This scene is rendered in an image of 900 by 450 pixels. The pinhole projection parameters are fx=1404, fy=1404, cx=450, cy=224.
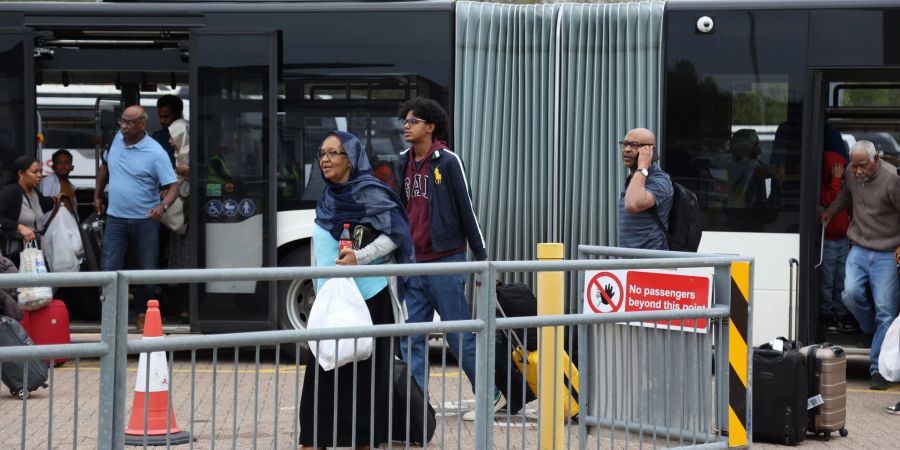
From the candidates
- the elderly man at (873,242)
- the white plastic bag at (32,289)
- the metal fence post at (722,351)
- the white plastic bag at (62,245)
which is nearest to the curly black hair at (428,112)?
the metal fence post at (722,351)

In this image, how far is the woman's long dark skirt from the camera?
5.32 metres

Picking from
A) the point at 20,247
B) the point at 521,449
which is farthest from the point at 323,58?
the point at 521,449

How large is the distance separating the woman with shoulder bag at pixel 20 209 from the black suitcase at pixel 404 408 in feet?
16.0

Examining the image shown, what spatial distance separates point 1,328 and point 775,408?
4.56 meters

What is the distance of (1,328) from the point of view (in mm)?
8406

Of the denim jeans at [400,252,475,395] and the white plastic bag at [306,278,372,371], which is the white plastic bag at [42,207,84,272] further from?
the white plastic bag at [306,278,372,371]

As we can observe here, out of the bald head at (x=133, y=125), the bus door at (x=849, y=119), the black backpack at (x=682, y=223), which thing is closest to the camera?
the black backpack at (x=682, y=223)

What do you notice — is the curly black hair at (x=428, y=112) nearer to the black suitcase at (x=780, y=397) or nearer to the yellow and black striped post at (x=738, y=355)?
the black suitcase at (x=780, y=397)

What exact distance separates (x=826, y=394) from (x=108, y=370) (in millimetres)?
4777

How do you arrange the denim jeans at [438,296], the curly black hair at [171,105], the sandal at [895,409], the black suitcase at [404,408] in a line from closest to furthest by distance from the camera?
1. the black suitcase at [404,408]
2. the denim jeans at [438,296]
3. the sandal at [895,409]
4. the curly black hair at [171,105]

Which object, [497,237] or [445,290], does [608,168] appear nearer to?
[497,237]

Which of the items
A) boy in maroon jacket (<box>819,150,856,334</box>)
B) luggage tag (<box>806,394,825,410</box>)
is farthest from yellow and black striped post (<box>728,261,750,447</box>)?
boy in maroon jacket (<box>819,150,856,334</box>)

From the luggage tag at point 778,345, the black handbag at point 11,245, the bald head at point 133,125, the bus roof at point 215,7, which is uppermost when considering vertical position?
the bus roof at point 215,7

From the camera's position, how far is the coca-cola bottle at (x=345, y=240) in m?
6.89
